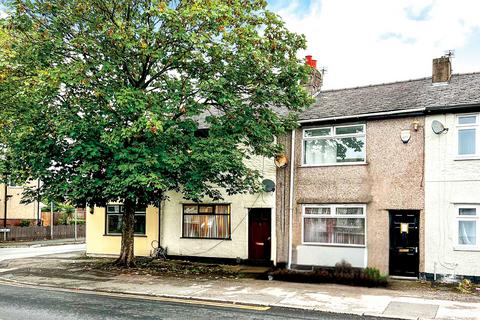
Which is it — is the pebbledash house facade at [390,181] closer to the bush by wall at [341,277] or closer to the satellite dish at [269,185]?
the satellite dish at [269,185]

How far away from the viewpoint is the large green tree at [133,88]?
1495cm

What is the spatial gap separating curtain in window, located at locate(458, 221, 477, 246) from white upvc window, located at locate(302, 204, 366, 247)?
3.24 m

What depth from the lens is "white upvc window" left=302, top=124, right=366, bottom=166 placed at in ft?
60.0

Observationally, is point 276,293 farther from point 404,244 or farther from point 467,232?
point 467,232

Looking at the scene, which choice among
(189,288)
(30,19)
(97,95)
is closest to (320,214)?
(189,288)

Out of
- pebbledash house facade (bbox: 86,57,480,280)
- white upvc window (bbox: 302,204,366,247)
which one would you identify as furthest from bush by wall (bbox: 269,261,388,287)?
pebbledash house facade (bbox: 86,57,480,280)

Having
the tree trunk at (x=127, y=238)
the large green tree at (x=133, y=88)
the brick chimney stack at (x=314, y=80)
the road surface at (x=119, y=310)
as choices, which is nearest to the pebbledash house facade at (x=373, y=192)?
the brick chimney stack at (x=314, y=80)

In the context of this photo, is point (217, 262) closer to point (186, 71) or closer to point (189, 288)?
point (189, 288)

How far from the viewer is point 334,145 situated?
61.5 feet

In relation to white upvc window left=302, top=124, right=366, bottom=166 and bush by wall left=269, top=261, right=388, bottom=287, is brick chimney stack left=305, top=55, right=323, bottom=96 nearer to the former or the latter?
white upvc window left=302, top=124, right=366, bottom=166

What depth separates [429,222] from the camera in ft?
54.3

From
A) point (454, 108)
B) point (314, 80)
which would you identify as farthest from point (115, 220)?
point (454, 108)

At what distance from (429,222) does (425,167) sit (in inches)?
74.6

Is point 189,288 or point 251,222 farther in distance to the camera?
point 251,222
